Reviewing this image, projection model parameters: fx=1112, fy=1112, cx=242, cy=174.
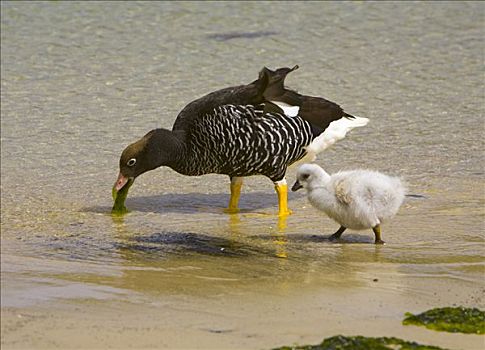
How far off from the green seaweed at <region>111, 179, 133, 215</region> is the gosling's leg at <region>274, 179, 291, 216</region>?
1180mm

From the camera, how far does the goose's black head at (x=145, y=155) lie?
8594mm

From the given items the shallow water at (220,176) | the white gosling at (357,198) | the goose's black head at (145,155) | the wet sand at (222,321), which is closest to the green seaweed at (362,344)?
the wet sand at (222,321)

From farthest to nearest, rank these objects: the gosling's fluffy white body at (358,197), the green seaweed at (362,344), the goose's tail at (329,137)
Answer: the goose's tail at (329,137), the gosling's fluffy white body at (358,197), the green seaweed at (362,344)

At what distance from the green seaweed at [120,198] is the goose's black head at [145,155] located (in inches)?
1.2

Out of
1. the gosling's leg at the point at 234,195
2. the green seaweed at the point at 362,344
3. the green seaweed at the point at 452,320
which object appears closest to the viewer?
the green seaweed at the point at 362,344

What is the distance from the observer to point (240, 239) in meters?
7.87

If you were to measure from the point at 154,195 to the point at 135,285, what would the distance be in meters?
3.43

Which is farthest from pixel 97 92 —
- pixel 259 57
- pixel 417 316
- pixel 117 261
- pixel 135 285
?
pixel 417 316

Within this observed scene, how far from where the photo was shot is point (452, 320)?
5363mm

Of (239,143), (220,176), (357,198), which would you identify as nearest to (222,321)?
(357,198)

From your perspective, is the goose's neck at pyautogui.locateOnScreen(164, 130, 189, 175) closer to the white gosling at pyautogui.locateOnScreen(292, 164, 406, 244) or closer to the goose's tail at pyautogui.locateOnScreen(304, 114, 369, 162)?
the goose's tail at pyautogui.locateOnScreen(304, 114, 369, 162)

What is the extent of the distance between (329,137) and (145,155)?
1623 millimetres

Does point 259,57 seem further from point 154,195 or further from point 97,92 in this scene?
point 154,195

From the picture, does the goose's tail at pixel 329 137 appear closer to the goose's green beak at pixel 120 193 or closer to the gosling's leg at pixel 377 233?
the goose's green beak at pixel 120 193
